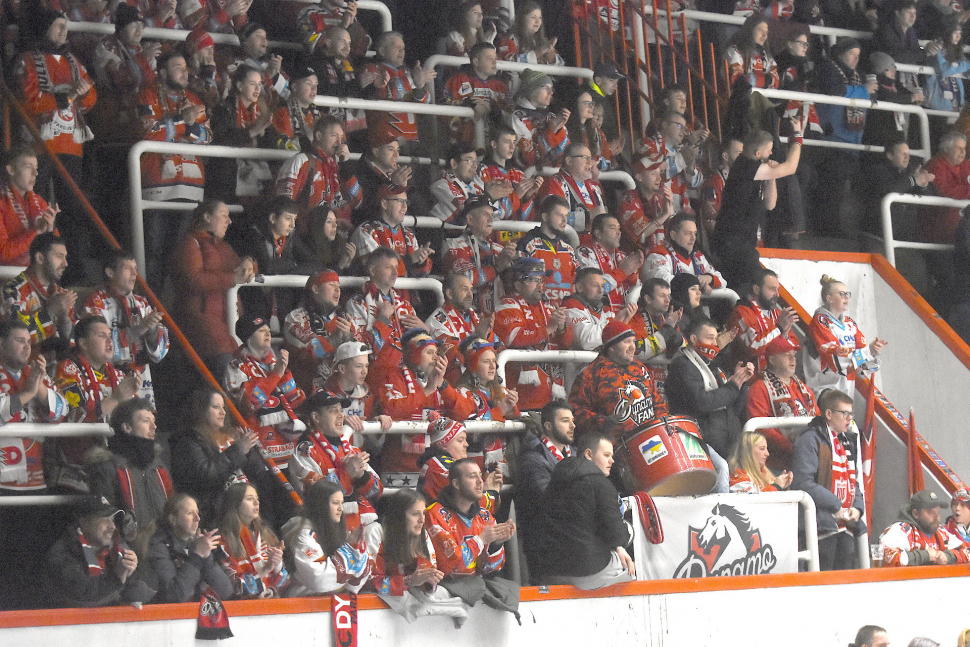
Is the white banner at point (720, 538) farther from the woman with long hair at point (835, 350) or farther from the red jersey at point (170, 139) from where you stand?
the red jersey at point (170, 139)

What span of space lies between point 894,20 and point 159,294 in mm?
6734

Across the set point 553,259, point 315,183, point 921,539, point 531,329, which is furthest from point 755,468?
point 315,183

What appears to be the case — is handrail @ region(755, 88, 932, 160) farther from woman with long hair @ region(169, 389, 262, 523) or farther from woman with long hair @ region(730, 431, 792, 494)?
woman with long hair @ region(169, 389, 262, 523)

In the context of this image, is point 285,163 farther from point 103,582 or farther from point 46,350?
point 103,582

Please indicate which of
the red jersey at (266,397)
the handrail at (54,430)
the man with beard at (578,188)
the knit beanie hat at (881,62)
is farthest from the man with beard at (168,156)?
the knit beanie hat at (881,62)

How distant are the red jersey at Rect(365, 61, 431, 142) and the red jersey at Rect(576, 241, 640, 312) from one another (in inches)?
58.4

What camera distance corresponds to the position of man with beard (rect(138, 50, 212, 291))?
25.6 feet

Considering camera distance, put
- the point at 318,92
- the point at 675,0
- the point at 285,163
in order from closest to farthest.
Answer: the point at 285,163 < the point at 318,92 < the point at 675,0

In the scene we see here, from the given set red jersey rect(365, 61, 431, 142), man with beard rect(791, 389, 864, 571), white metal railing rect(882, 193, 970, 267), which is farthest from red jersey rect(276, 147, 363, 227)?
white metal railing rect(882, 193, 970, 267)

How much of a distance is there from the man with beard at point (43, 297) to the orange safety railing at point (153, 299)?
0.47m

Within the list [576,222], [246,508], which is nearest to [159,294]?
[246,508]

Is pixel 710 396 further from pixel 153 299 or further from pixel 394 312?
pixel 153 299

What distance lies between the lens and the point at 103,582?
17.8ft

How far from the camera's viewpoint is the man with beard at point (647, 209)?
9.20 m
